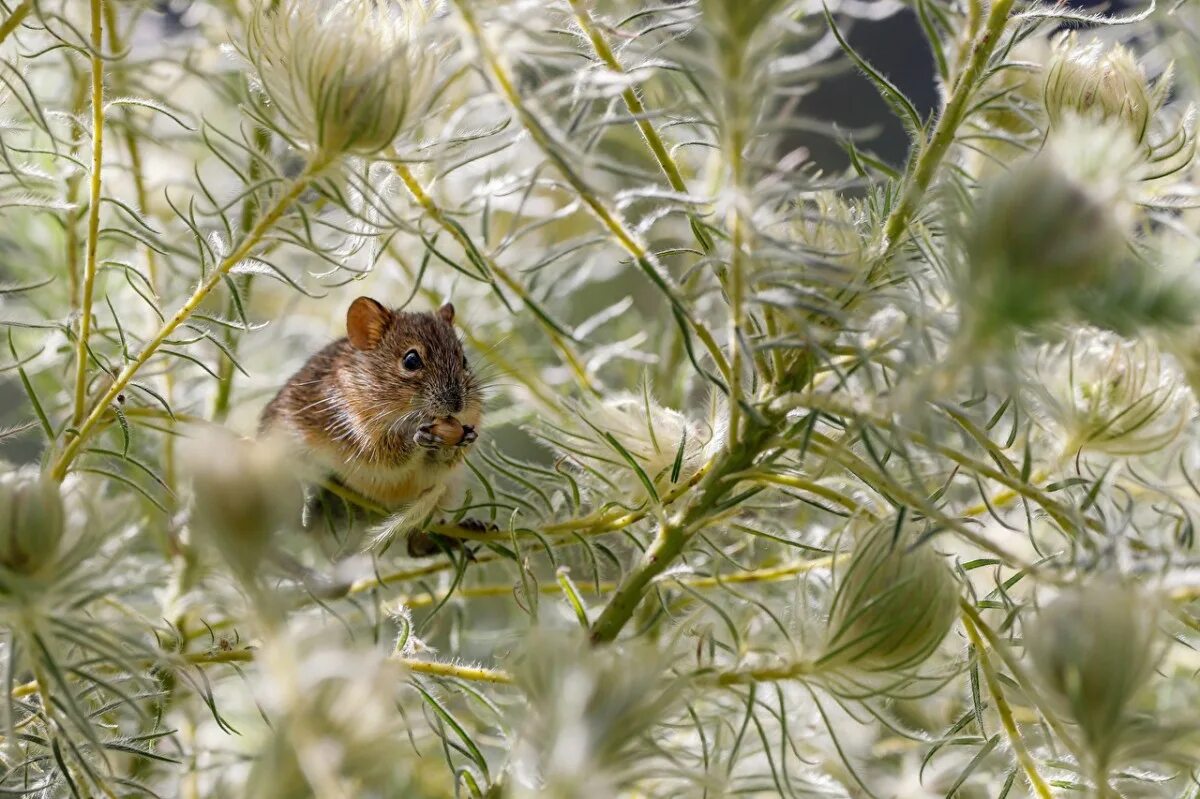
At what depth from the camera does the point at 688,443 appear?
0.55m

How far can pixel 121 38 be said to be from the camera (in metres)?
0.68

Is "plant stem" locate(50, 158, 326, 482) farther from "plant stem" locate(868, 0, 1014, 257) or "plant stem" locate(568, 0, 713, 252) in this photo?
"plant stem" locate(868, 0, 1014, 257)

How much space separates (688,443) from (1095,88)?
25cm

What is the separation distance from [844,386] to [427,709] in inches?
10.5

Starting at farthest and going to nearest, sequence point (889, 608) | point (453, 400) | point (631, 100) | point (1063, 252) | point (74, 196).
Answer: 1. point (453, 400)
2. point (74, 196)
3. point (631, 100)
4. point (889, 608)
5. point (1063, 252)

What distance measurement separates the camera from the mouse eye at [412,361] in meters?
0.86

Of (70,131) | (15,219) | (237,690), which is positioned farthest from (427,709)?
(15,219)

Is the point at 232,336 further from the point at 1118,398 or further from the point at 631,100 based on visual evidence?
the point at 1118,398

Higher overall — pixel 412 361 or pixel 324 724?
pixel 412 361

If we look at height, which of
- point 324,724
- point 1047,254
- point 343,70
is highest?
point 343,70

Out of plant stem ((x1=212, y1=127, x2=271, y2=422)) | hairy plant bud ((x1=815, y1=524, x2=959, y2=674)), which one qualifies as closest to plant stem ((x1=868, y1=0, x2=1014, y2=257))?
hairy plant bud ((x1=815, y1=524, x2=959, y2=674))

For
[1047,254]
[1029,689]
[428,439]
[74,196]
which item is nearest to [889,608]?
[1029,689]

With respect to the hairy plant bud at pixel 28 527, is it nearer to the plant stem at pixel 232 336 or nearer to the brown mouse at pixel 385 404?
the plant stem at pixel 232 336

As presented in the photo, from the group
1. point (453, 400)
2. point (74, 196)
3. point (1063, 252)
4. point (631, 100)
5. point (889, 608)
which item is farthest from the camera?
point (453, 400)
